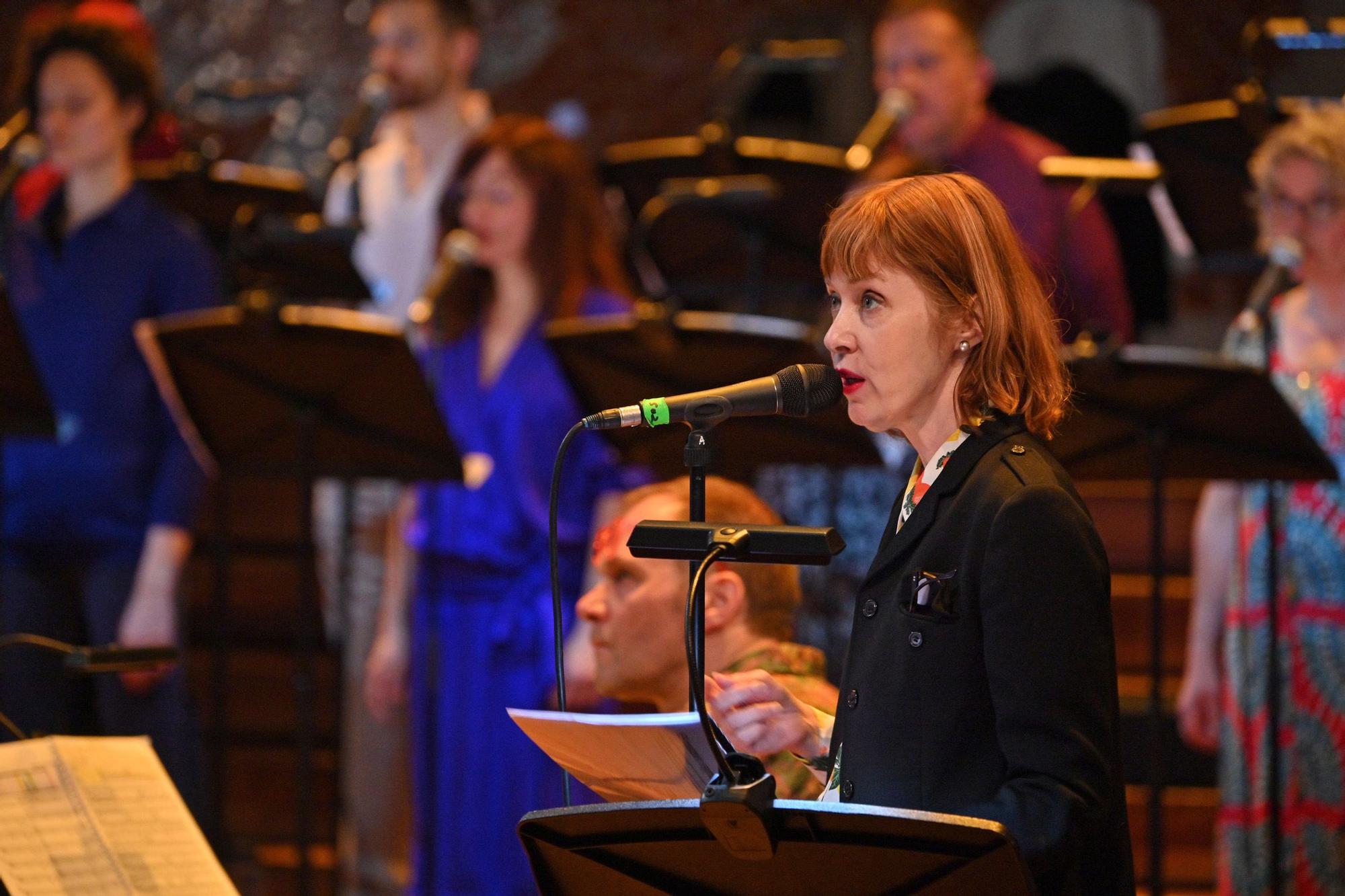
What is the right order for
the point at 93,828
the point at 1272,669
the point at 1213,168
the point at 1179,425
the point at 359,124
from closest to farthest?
1. the point at 93,828
2. the point at 1179,425
3. the point at 1272,669
4. the point at 1213,168
5. the point at 359,124

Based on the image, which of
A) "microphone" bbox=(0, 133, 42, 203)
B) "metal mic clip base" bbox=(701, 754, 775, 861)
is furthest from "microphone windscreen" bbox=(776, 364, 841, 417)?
"microphone" bbox=(0, 133, 42, 203)

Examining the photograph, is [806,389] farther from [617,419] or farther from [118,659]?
[118,659]

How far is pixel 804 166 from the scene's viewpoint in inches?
153

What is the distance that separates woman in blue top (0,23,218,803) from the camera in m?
3.67

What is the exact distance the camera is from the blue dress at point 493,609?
145 inches

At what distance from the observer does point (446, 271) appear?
3.75 m

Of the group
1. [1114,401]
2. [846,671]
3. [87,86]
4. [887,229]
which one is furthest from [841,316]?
[87,86]

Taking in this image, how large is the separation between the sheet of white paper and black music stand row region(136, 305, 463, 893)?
165 centimetres

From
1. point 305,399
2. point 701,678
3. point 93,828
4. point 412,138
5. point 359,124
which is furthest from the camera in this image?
point 412,138

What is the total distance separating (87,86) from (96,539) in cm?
109

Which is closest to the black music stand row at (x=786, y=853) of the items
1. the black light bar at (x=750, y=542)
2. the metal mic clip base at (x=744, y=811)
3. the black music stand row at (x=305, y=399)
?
the metal mic clip base at (x=744, y=811)

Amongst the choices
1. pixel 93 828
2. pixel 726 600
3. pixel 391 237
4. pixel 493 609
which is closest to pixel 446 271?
pixel 493 609

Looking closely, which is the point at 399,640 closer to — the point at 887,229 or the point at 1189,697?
the point at 1189,697

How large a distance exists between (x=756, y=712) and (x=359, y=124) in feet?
10.3
